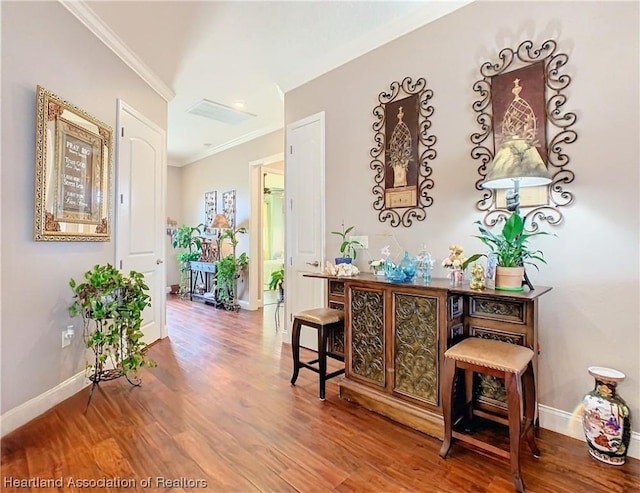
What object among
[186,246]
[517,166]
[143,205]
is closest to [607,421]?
[517,166]

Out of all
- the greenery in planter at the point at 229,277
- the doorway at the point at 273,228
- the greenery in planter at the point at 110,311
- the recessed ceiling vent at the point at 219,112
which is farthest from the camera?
the doorway at the point at 273,228

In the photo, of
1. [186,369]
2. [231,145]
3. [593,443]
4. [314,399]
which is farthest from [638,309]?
[231,145]

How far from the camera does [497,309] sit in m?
1.99

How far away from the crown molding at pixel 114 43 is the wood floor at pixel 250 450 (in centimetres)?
280

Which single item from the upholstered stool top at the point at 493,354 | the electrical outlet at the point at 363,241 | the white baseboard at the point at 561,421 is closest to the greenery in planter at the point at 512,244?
the upholstered stool top at the point at 493,354

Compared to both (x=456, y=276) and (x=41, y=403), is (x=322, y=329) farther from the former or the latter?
(x=41, y=403)

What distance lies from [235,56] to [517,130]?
8.30ft

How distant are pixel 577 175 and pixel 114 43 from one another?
361cm

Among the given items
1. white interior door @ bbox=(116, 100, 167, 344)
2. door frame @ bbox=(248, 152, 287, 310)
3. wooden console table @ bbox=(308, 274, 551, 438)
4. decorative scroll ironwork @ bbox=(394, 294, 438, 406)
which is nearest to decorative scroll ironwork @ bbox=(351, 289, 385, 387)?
wooden console table @ bbox=(308, 274, 551, 438)

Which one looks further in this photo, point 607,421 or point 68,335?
point 68,335

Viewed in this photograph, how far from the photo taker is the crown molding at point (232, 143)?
16.7ft

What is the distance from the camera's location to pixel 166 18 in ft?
8.61

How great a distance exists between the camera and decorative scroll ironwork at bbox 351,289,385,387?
7.35 ft

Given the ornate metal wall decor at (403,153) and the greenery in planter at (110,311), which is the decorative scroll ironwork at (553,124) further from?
the greenery in planter at (110,311)
